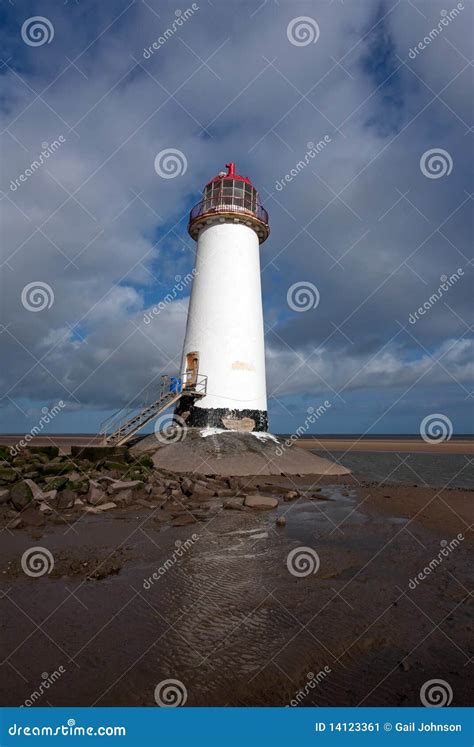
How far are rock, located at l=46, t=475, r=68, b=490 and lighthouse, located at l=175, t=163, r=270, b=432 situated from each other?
922 cm

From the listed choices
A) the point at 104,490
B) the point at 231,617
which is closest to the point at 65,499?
the point at 104,490

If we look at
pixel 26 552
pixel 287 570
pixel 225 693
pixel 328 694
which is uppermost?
pixel 287 570

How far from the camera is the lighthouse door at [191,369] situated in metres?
21.2

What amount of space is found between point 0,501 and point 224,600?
7.28 meters

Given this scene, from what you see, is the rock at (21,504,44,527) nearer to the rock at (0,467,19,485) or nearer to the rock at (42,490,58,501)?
the rock at (42,490,58,501)

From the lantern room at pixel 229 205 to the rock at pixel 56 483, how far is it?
16.0 meters

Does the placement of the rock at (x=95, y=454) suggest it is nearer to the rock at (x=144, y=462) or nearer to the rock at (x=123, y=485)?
the rock at (x=144, y=462)

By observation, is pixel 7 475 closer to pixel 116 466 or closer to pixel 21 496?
pixel 21 496

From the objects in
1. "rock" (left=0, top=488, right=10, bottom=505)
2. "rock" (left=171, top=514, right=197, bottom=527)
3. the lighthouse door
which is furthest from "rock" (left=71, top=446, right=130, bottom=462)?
the lighthouse door

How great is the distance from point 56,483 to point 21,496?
4.76 ft

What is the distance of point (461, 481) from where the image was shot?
67.3ft

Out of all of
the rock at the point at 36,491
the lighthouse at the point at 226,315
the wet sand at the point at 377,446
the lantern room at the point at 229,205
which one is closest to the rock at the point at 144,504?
the rock at the point at 36,491

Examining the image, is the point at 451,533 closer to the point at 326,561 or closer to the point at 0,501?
the point at 326,561

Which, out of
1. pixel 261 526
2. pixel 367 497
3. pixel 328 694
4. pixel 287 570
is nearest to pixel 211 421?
pixel 367 497
